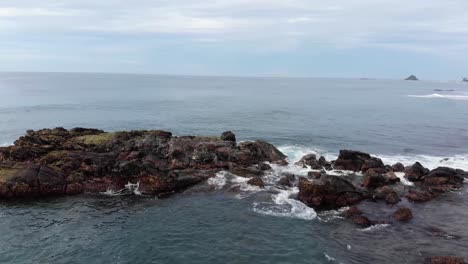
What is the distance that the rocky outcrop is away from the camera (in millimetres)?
52312

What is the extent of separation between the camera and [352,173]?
199 ft

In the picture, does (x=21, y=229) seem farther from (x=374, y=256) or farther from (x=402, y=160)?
(x=402, y=160)

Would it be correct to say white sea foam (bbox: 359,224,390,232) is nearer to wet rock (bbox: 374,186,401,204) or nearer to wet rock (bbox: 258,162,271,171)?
wet rock (bbox: 374,186,401,204)

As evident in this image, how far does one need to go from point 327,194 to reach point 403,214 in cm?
881

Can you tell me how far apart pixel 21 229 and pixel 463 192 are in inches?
2113

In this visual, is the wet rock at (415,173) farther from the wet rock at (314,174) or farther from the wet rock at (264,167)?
the wet rock at (264,167)

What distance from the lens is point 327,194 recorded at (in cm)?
4881

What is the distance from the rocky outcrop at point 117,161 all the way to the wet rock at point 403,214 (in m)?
20.8

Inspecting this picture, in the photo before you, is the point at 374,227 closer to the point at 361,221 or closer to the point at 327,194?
the point at 361,221

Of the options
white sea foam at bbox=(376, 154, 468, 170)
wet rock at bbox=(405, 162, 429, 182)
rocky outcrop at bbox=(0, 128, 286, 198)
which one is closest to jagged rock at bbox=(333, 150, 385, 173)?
wet rock at bbox=(405, 162, 429, 182)

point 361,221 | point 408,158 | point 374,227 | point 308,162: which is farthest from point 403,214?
point 408,158

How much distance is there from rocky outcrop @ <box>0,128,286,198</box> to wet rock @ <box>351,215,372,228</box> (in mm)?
18766

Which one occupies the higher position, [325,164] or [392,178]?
[325,164]

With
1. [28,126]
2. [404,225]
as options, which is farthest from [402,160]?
[28,126]
